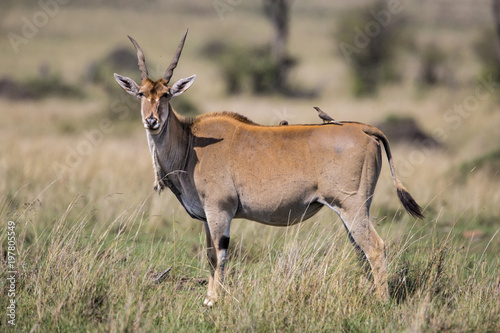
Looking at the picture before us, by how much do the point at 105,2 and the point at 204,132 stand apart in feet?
266

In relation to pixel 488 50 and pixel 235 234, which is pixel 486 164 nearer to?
pixel 235 234

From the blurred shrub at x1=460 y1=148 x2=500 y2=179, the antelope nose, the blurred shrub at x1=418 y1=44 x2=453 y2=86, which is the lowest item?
the blurred shrub at x1=418 y1=44 x2=453 y2=86

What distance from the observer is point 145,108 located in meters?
5.92

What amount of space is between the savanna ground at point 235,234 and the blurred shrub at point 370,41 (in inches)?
48.0

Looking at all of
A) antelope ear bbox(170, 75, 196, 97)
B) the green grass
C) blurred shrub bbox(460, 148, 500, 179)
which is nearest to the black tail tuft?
the green grass

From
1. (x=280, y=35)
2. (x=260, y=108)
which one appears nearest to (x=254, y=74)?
(x=280, y=35)

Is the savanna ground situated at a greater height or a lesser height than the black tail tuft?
lesser

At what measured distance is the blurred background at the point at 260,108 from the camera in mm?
10258

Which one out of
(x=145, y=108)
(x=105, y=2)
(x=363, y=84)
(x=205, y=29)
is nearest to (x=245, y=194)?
(x=145, y=108)

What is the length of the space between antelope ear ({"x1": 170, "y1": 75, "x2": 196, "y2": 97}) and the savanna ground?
1.35 metres

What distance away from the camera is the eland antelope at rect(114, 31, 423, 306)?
19.3 ft

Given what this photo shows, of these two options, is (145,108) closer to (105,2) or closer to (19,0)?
(19,0)

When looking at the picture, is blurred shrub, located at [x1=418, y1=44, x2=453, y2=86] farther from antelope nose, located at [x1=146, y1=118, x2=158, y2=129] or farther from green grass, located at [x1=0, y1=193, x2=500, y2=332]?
antelope nose, located at [x1=146, y1=118, x2=158, y2=129]

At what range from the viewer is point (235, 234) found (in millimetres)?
8391
